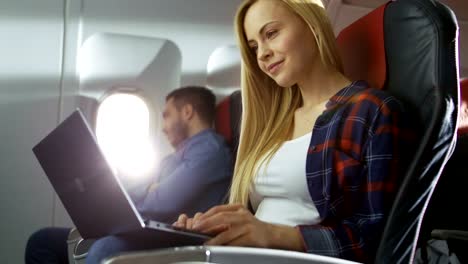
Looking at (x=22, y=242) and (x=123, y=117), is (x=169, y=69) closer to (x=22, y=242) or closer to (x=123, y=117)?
(x=123, y=117)

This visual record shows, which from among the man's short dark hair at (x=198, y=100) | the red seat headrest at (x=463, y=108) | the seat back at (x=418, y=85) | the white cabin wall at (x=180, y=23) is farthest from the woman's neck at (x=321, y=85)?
the white cabin wall at (x=180, y=23)

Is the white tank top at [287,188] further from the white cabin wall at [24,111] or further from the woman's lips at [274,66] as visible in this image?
the white cabin wall at [24,111]

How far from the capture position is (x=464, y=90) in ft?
5.56

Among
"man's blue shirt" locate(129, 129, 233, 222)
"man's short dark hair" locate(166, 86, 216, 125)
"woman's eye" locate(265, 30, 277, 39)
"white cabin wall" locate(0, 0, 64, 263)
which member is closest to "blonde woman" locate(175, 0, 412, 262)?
"woman's eye" locate(265, 30, 277, 39)

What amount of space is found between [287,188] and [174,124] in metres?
0.96

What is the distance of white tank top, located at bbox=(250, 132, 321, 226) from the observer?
1203mm

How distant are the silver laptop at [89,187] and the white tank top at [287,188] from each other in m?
0.28

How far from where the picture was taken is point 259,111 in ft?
4.75

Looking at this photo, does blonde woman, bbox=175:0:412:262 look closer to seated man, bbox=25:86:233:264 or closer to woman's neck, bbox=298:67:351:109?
woman's neck, bbox=298:67:351:109

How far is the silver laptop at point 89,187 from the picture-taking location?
938 mm

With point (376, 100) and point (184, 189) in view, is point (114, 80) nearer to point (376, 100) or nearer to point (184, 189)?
point (184, 189)

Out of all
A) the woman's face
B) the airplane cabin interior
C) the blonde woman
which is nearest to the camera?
the blonde woman

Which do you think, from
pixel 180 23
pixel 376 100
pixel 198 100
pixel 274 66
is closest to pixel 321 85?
pixel 274 66

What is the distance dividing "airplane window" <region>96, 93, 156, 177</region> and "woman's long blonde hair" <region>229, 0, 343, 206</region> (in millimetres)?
823
